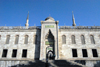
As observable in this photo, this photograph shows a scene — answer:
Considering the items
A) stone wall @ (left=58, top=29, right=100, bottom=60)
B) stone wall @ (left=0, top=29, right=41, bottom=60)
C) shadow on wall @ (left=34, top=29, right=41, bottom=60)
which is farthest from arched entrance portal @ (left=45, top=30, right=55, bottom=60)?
stone wall @ (left=0, top=29, right=41, bottom=60)

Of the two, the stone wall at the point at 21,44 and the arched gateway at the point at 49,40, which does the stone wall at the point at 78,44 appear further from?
the stone wall at the point at 21,44

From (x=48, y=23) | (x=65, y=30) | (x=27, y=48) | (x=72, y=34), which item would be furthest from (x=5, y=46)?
(x=72, y=34)

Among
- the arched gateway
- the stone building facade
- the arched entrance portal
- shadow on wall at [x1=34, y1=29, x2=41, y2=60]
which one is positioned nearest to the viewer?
the arched gateway

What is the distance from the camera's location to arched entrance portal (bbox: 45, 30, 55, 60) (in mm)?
22500

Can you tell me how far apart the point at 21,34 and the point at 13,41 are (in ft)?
9.30

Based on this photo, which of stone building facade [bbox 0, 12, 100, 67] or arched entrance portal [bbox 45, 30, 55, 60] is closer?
arched entrance portal [bbox 45, 30, 55, 60]

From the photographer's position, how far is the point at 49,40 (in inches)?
934

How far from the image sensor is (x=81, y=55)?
2323 cm

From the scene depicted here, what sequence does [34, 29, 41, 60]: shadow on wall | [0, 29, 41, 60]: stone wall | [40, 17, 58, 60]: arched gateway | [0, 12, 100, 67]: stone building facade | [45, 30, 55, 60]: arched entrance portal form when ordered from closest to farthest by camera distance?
[40, 17, 58, 60]: arched gateway → [45, 30, 55, 60]: arched entrance portal → [0, 12, 100, 67]: stone building facade → [34, 29, 41, 60]: shadow on wall → [0, 29, 41, 60]: stone wall

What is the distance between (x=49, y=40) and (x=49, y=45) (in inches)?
51.5

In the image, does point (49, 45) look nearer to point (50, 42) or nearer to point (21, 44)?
point (50, 42)

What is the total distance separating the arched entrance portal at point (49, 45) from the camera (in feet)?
73.8

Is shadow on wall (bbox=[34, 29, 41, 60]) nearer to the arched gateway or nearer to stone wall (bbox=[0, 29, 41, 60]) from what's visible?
stone wall (bbox=[0, 29, 41, 60])

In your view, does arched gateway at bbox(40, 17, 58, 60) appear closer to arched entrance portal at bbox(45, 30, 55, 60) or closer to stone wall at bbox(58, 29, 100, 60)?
arched entrance portal at bbox(45, 30, 55, 60)
